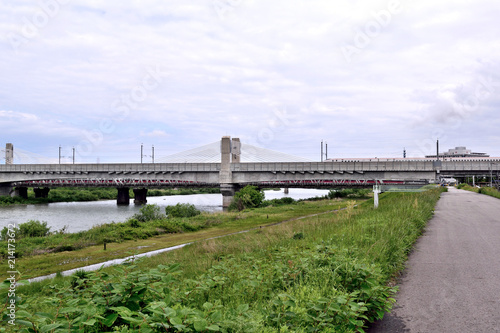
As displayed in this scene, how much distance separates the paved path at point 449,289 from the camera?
598cm

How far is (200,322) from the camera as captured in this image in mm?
3861

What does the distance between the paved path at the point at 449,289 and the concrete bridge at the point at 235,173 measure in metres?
45.5

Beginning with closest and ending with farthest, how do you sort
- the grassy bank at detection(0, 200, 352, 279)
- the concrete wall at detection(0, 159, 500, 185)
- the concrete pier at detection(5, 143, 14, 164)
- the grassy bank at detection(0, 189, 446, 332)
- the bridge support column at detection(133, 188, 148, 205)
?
the grassy bank at detection(0, 189, 446, 332)
the grassy bank at detection(0, 200, 352, 279)
the concrete wall at detection(0, 159, 500, 185)
the bridge support column at detection(133, 188, 148, 205)
the concrete pier at detection(5, 143, 14, 164)

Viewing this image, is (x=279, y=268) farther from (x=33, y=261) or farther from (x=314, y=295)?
(x=33, y=261)

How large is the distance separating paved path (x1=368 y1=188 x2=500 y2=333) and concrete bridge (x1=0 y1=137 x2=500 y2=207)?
45.5 metres

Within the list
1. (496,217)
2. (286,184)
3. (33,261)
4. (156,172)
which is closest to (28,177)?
(156,172)

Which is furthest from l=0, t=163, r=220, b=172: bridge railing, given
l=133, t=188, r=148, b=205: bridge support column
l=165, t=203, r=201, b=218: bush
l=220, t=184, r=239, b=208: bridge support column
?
l=165, t=203, r=201, b=218: bush

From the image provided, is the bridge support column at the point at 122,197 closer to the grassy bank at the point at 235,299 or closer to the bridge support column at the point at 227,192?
the bridge support column at the point at 227,192

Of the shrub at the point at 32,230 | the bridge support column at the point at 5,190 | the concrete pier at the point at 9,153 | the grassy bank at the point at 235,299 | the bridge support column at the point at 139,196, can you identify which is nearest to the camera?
the grassy bank at the point at 235,299

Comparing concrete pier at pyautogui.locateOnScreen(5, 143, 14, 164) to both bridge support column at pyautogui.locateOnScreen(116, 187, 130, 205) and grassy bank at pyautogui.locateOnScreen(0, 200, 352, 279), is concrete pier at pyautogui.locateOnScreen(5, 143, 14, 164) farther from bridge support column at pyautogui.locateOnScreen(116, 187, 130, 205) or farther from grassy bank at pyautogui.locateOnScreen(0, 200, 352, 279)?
grassy bank at pyautogui.locateOnScreen(0, 200, 352, 279)

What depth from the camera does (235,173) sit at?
63344 mm

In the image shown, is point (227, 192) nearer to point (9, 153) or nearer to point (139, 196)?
point (139, 196)

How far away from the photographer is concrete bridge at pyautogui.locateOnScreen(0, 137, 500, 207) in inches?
2272

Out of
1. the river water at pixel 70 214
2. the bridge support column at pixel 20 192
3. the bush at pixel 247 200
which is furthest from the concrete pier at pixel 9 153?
the bush at pixel 247 200
